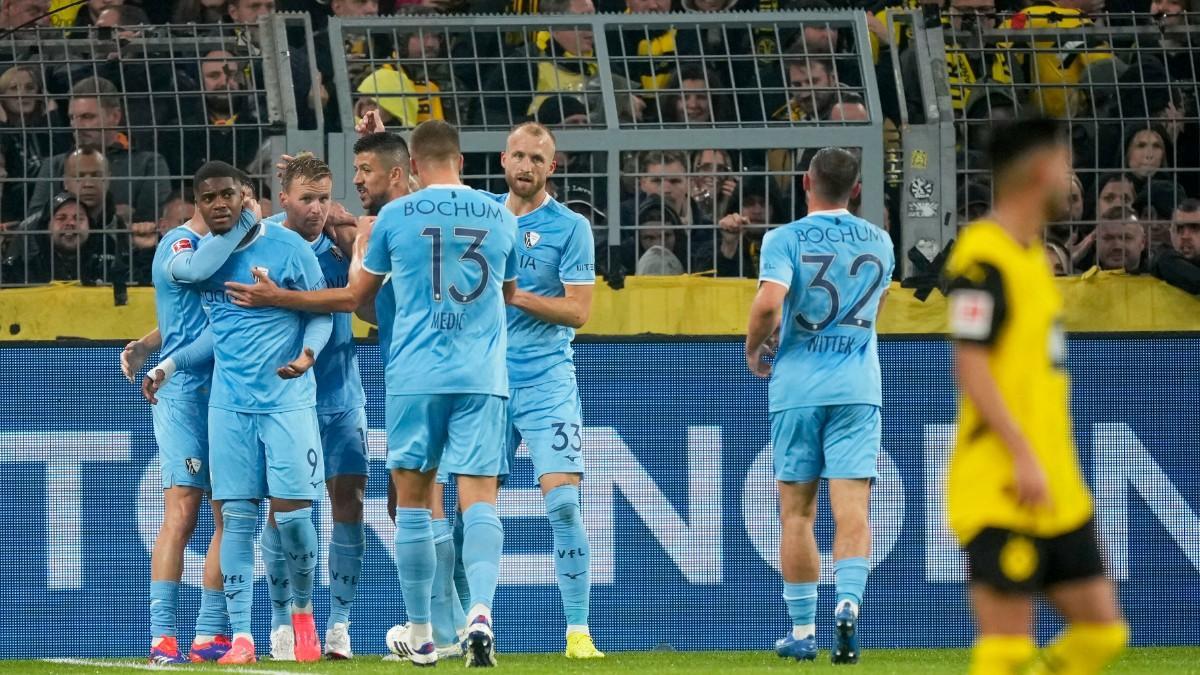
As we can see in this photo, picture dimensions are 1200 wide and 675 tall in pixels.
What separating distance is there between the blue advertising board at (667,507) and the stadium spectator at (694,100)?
113 centimetres

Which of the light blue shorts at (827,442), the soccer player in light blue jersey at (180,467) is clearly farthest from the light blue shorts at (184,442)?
the light blue shorts at (827,442)

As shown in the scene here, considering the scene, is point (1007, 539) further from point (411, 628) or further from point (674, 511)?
point (674, 511)

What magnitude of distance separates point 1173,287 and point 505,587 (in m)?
3.45

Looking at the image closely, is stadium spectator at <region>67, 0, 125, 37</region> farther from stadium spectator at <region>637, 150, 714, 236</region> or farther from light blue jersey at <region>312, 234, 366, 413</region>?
stadium spectator at <region>637, 150, 714, 236</region>

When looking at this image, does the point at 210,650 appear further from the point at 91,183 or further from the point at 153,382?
the point at 91,183

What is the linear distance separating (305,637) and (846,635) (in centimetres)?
230

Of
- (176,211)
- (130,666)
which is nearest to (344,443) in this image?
(130,666)

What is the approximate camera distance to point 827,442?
7.99m

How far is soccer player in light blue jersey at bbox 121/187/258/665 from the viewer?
8258 millimetres

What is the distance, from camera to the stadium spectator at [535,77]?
9469 millimetres

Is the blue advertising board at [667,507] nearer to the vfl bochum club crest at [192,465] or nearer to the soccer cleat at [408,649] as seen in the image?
the soccer cleat at [408,649]

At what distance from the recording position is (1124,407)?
362 inches

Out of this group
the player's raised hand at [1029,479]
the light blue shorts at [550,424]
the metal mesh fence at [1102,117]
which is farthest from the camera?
the metal mesh fence at [1102,117]

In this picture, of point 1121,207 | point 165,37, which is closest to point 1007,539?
point 1121,207
